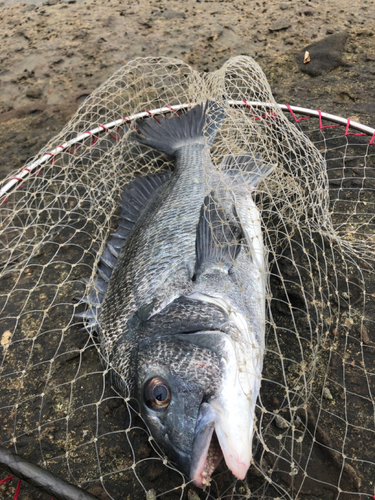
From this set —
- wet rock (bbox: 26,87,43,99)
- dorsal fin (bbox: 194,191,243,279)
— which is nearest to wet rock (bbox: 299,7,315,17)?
wet rock (bbox: 26,87,43,99)

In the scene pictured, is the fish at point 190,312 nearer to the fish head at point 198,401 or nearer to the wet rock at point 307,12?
the fish head at point 198,401

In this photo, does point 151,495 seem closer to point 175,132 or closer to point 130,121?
point 175,132

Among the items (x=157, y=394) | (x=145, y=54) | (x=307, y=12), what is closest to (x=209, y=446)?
(x=157, y=394)

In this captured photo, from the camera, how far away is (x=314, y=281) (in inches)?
99.6

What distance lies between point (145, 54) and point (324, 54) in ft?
9.17

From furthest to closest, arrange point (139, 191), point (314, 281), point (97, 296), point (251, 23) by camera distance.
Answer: point (251, 23) → point (139, 191) → point (314, 281) → point (97, 296)

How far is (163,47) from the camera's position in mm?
5660

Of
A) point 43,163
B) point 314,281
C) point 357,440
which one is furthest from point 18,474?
point 43,163

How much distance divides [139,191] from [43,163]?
97 cm

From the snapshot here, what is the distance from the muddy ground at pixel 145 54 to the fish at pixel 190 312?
46 cm

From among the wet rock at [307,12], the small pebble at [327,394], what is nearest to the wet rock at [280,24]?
the wet rock at [307,12]

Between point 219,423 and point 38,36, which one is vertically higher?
point 38,36

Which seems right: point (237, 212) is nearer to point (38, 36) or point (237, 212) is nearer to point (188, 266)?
point (188, 266)

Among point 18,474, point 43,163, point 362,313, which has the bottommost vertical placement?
point 362,313
